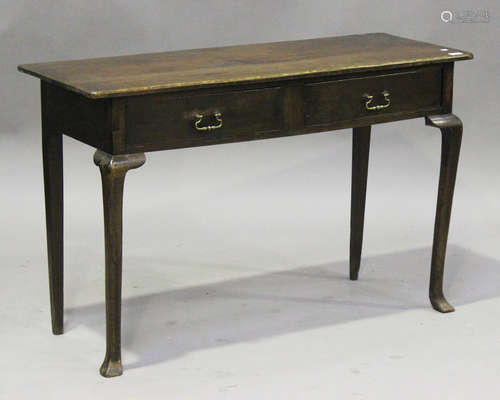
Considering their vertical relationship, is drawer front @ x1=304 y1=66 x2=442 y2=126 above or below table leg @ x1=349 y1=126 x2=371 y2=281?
above

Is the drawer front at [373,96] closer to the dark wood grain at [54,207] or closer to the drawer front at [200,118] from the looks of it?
the drawer front at [200,118]

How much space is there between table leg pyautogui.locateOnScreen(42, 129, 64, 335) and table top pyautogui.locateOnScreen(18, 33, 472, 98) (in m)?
0.28

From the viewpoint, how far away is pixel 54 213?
495 cm

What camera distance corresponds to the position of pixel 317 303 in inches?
212

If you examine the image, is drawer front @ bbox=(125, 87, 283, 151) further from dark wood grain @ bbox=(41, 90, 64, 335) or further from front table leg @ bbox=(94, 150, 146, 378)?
dark wood grain @ bbox=(41, 90, 64, 335)

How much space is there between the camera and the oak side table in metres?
4.49

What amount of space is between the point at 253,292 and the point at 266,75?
3.89ft

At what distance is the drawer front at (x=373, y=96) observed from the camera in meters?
4.80

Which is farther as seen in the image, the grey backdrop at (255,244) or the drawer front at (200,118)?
the grey backdrop at (255,244)

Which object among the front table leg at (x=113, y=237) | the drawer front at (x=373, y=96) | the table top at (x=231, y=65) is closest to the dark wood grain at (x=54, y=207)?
the table top at (x=231, y=65)

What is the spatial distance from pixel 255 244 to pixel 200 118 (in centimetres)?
161

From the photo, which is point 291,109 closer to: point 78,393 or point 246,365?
point 246,365

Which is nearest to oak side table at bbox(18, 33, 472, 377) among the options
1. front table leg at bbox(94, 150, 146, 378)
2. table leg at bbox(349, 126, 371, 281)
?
front table leg at bbox(94, 150, 146, 378)

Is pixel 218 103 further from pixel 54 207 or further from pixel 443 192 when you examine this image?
pixel 443 192
